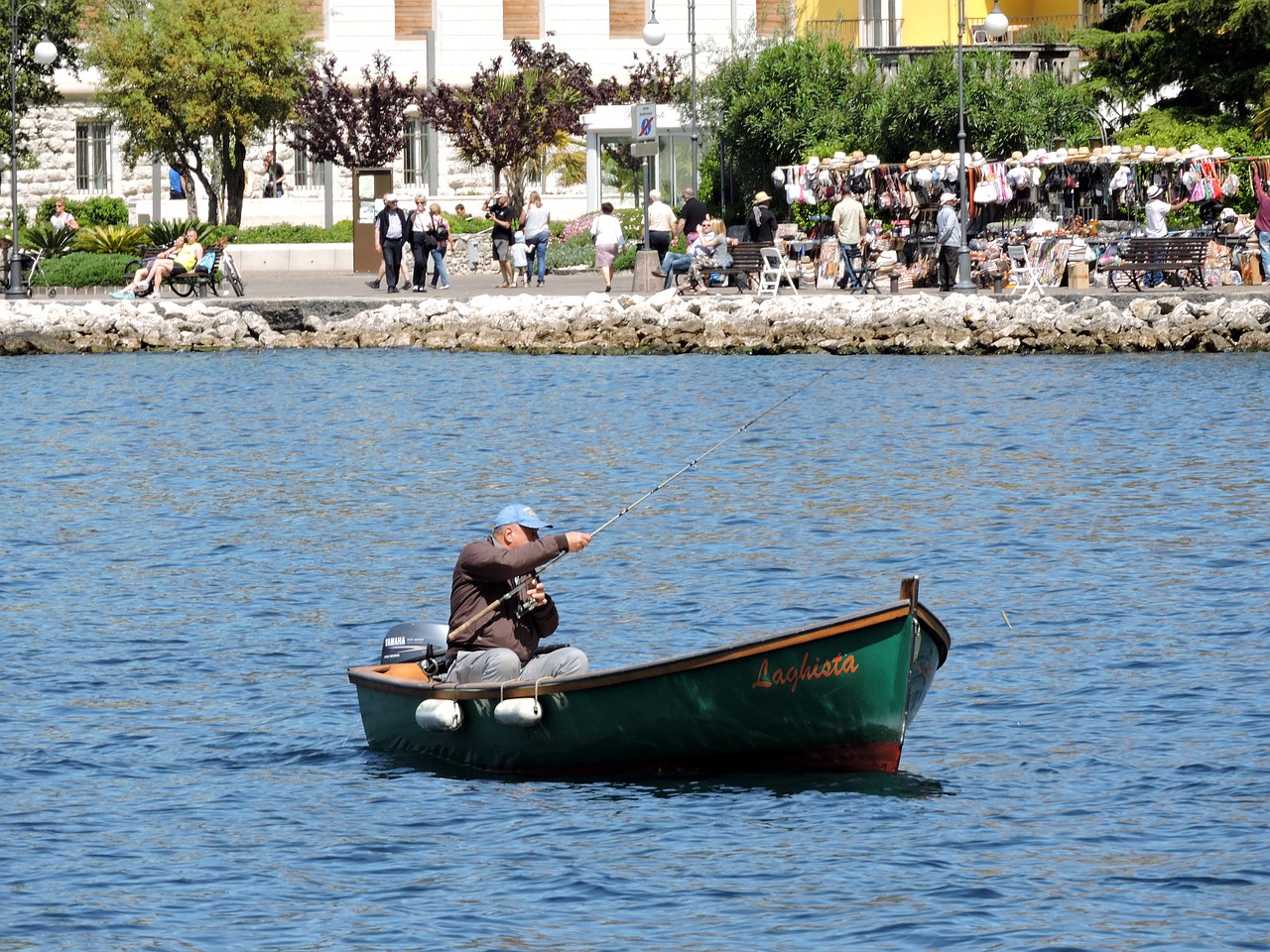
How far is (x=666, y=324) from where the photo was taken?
115 ft

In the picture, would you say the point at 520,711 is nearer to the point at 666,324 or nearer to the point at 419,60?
the point at 666,324

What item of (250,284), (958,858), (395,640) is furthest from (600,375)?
(958,858)

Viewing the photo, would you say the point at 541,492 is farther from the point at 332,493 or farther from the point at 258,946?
the point at 258,946

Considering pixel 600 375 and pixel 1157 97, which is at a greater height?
pixel 1157 97

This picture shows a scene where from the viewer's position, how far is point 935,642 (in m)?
11.2

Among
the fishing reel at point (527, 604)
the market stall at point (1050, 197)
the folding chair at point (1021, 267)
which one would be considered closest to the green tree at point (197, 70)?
the market stall at point (1050, 197)

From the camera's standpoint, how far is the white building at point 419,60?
55.6 m

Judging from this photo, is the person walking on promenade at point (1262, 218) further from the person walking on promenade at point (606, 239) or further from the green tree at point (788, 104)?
the person walking on promenade at point (606, 239)

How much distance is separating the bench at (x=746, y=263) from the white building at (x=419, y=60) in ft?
53.1

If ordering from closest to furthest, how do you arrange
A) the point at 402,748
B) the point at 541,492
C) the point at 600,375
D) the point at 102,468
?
the point at 402,748 → the point at 541,492 → the point at 102,468 → the point at 600,375

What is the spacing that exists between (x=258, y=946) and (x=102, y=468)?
16.1m

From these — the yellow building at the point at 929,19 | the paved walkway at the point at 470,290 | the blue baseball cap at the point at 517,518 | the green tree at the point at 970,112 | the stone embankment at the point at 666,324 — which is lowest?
the blue baseball cap at the point at 517,518

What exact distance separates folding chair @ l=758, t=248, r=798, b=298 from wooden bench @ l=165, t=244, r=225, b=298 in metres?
9.77

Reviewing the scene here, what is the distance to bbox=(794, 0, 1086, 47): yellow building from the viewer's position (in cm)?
5025
